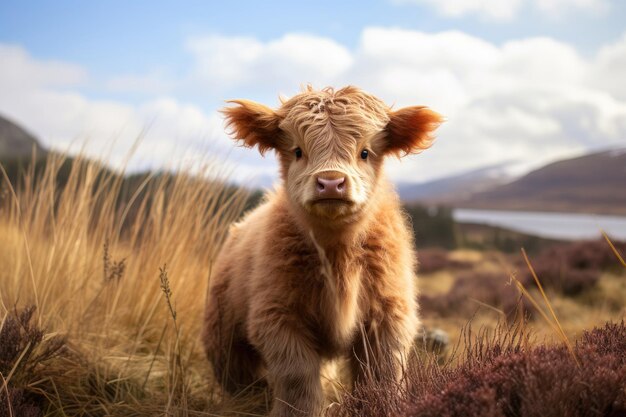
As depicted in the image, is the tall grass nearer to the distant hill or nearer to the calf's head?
the calf's head

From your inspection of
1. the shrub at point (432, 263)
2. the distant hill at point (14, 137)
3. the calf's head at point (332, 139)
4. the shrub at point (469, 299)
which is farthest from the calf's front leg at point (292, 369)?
the distant hill at point (14, 137)

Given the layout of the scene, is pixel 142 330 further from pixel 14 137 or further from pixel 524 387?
pixel 14 137

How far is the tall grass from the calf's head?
1.05 m

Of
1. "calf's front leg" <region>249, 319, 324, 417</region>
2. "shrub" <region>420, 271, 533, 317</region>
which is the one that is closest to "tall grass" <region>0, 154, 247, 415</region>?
"calf's front leg" <region>249, 319, 324, 417</region>

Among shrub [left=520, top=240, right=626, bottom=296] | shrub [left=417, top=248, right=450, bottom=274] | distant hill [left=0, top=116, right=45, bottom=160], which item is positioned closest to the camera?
shrub [left=520, top=240, right=626, bottom=296]

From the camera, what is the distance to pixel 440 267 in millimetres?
14914

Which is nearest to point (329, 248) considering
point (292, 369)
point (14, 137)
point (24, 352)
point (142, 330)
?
point (292, 369)

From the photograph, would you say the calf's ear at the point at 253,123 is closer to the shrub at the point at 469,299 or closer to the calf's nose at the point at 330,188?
the calf's nose at the point at 330,188

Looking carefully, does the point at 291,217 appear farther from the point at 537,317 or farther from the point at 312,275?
the point at 537,317

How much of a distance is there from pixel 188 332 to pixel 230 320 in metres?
1.04

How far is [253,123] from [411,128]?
963mm

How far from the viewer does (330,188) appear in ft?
8.97

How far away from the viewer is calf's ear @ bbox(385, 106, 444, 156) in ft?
11.0

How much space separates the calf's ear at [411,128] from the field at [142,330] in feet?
3.13
